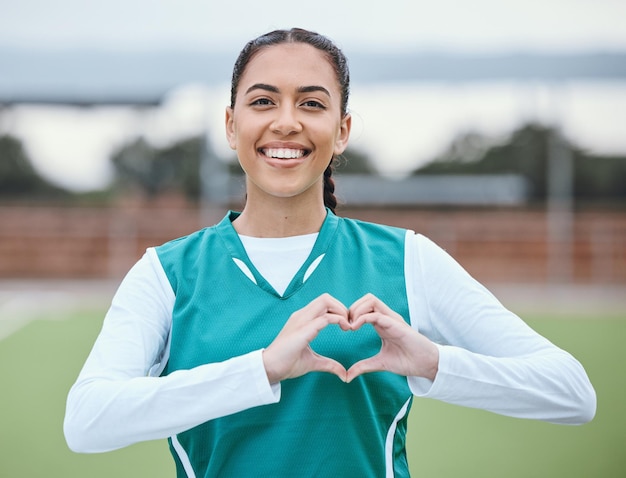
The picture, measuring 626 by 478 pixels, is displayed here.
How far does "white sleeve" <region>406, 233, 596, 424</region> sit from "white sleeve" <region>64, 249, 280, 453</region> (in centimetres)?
32

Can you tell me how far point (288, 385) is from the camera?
1.50m

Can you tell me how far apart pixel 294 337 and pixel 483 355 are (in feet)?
1.16

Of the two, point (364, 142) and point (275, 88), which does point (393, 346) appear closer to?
point (275, 88)

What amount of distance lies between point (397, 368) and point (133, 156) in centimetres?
1791

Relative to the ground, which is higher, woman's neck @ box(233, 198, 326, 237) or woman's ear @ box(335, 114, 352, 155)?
woman's ear @ box(335, 114, 352, 155)

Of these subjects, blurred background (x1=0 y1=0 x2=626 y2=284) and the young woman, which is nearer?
the young woman

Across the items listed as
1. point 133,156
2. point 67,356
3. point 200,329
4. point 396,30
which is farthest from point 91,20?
point 200,329

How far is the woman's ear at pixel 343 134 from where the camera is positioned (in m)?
1.74

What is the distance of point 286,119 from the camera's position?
155 centimetres

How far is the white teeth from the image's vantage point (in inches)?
62.2

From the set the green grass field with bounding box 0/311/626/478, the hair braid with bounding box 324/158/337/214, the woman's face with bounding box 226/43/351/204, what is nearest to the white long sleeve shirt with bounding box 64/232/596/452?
the woman's face with bounding box 226/43/351/204

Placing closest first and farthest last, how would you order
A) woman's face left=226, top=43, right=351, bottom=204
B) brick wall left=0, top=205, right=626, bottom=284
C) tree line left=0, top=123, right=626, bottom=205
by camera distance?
woman's face left=226, top=43, right=351, bottom=204 → brick wall left=0, top=205, right=626, bottom=284 → tree line left=0, top=123, right=626, bottom=205

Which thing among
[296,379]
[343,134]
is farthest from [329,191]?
[296,379]

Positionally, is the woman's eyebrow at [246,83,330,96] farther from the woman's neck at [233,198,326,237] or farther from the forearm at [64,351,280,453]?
the forearm at [64,351,280,453]
